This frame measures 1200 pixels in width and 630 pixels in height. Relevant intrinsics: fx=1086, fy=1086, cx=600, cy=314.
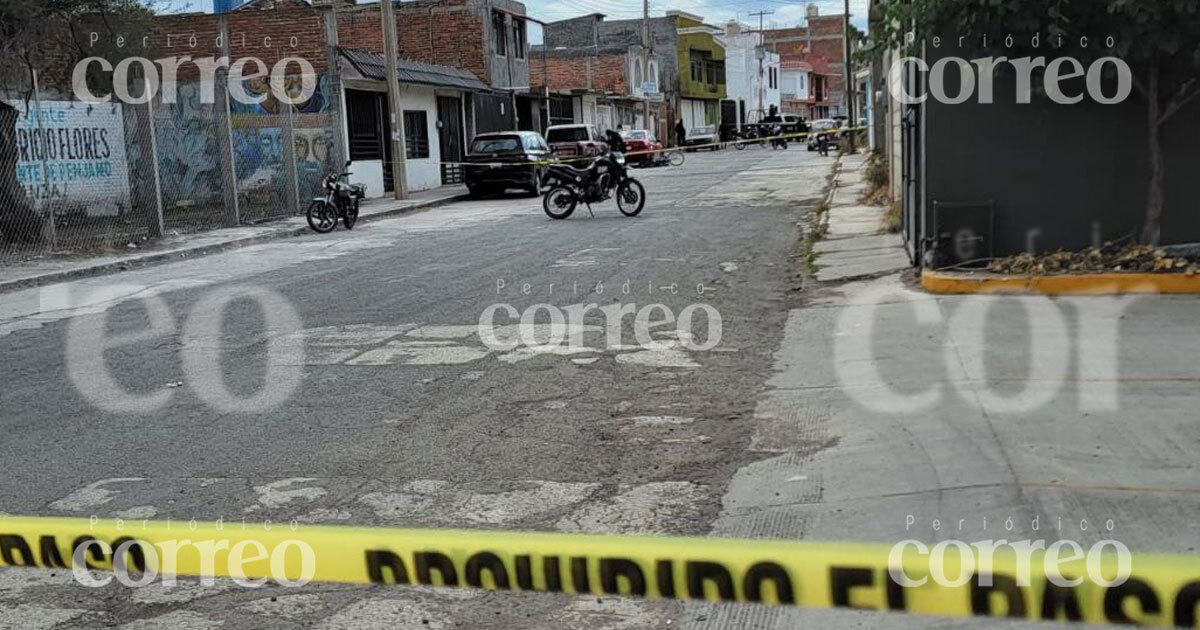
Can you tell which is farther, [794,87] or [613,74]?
[794,87]

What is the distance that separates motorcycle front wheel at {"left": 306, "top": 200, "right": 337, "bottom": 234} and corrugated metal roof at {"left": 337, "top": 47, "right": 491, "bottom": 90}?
749 cm

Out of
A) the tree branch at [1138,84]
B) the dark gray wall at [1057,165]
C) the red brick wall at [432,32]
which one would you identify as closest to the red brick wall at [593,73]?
the red brick wall at [432,32]

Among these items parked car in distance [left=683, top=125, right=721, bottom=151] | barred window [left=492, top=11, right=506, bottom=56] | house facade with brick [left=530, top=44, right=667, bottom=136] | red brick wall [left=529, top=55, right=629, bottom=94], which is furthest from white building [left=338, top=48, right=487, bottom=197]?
red brick wall [left=529, top=55, right=629, bottom=94]

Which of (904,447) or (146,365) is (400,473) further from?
(146,365)

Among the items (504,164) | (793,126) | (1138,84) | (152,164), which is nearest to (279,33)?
(504,164)

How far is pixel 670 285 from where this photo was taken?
11133mm

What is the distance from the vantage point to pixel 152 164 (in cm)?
1806

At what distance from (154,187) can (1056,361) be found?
50.1 ft

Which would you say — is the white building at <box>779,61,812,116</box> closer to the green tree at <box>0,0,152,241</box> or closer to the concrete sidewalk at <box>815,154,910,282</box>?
the concrete sidewalk at <box>815,154,910,282</box>

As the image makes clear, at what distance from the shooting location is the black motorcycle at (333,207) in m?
19.5

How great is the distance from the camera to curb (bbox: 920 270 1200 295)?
8977mm

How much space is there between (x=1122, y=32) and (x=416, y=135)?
81.4 ft

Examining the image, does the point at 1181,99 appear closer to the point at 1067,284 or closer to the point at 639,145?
the point at 1067,284

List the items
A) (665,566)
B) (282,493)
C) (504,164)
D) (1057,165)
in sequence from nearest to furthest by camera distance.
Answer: (665,566)
(282,493)
(1057,165)
(504,164)
